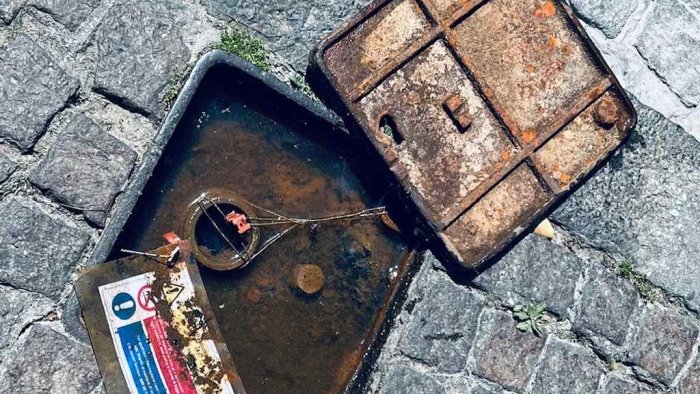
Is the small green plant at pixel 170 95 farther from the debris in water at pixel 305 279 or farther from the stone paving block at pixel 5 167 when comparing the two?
the debris in water at pixel 305 279

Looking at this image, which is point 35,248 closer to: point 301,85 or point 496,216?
point 301,85

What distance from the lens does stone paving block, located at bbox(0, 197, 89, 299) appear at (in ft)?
8.96

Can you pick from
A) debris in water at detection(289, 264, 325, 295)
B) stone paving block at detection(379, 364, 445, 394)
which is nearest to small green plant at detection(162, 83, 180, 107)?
debris in water at detection(289, 264, 325, 295)

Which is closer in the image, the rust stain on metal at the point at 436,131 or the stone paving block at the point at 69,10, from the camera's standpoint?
the stone paving block at the point at 69,10

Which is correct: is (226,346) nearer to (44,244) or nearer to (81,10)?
(44,244)

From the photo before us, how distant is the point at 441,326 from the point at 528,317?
1.21 ft

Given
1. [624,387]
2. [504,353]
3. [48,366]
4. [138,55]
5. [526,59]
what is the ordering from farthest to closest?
[624,387]
[504,353]
[526,59]
[138,55]
[48,366]

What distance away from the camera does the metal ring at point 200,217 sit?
296cm

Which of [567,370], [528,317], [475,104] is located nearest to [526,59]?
[475,104]

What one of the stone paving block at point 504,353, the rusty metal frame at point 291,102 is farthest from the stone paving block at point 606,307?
the rusty metal frame at point 291,102

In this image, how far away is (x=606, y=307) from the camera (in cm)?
317

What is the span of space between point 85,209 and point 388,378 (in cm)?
132

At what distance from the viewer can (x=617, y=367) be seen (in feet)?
10.5

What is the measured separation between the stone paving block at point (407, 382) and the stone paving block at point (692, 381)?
1098 millimetres
